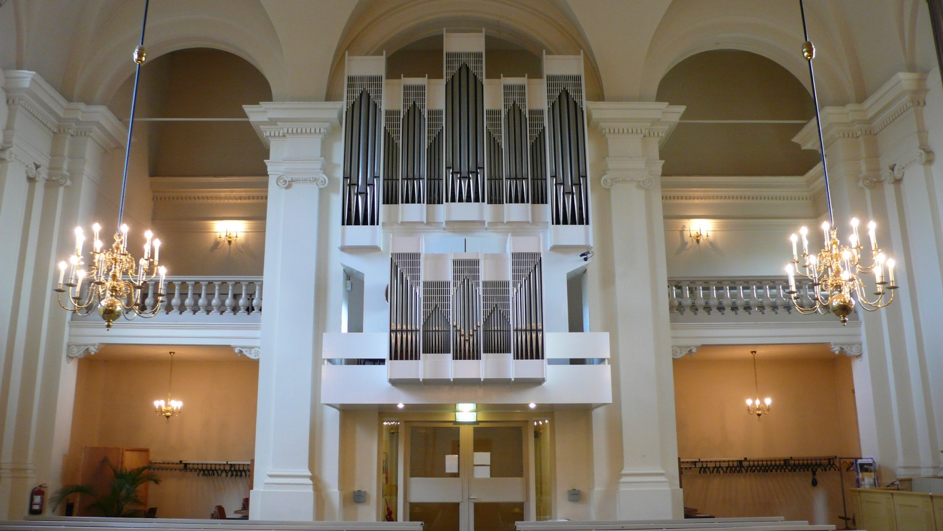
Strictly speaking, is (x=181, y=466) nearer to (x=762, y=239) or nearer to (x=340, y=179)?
(x=340, y=179)

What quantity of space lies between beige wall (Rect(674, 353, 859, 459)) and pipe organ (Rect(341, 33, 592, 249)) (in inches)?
198

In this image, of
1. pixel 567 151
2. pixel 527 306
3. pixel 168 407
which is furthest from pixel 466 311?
pixel 168 407

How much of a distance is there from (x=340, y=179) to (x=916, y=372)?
868cm

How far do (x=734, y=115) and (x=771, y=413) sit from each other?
19.0 ft

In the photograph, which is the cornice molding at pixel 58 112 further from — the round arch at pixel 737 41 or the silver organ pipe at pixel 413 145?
the round arch at pixel 737 41

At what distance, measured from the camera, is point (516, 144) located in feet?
38.0

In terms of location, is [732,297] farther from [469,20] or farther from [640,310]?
A: [469,20]

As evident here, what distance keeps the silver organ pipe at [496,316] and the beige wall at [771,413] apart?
18.4 ft

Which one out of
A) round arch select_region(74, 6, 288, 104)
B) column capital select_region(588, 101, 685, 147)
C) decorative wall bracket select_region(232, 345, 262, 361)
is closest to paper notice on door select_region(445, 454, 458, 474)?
decorative wall bracket select_region(232, 345, 262, 361)

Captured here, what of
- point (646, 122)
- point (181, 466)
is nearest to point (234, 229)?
point (181, 466)

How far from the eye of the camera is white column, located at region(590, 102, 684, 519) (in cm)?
1060

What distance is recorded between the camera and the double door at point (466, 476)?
11.4 m

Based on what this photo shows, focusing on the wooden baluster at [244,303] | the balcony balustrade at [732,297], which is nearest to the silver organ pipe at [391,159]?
the wooden baluster at [244,303]

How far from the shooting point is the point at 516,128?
38.2 feet
